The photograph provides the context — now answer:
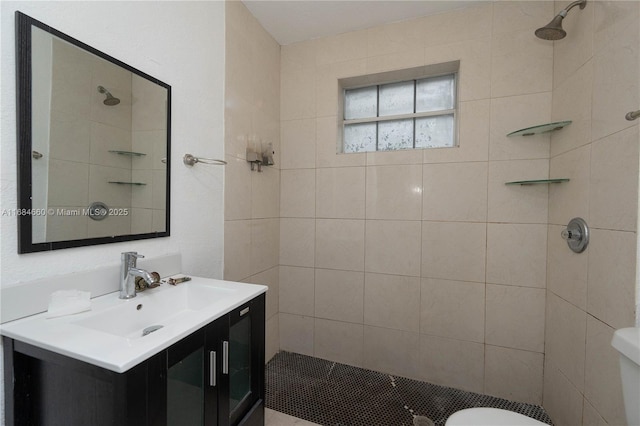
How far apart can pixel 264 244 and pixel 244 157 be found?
64cm

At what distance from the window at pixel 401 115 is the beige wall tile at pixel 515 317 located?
3.41 ft

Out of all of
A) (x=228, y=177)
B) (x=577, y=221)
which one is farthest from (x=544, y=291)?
(x=228, y=177)

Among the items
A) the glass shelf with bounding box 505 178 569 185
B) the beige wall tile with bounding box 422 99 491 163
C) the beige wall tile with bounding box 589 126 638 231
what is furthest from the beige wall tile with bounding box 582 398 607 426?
the beige wall tile with bounding box 422 99 491 163

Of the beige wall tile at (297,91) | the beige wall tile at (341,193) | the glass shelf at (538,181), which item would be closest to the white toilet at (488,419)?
the glass shelf at (538,181)

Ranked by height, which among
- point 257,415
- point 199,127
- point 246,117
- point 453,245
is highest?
point 246,117

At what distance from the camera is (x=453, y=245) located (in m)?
1.85

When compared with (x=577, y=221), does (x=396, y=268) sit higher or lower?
lower

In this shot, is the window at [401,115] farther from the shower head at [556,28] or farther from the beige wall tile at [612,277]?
the beige wall tile at [612,277]

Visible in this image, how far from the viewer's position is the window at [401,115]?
78.7 inches

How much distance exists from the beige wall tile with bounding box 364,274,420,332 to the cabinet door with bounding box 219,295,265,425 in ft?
3.24

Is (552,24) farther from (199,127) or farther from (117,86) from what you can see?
(117,86)

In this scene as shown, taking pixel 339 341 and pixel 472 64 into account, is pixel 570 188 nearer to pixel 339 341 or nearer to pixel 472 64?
pixel 472 64

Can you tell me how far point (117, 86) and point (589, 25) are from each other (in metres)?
2.13

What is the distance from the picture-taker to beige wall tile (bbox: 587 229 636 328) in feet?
3.44
